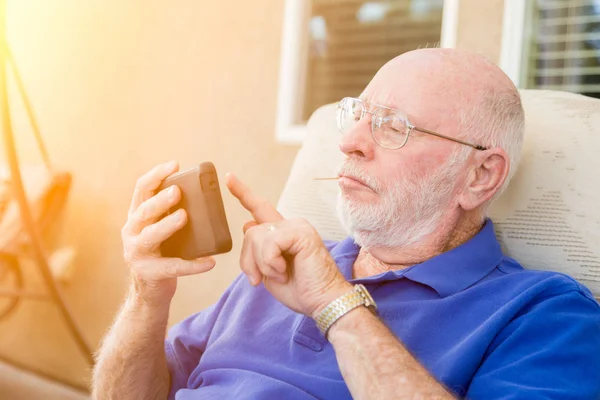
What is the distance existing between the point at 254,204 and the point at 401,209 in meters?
0.32

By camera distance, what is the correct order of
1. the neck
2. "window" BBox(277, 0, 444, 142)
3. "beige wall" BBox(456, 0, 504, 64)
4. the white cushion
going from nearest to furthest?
the white cushion
the neck
"beige wall" BBox(456, 0, 504, 64)
"window" BBox(277, 0, 444, 142)

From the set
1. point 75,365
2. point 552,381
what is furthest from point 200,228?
point 75,365

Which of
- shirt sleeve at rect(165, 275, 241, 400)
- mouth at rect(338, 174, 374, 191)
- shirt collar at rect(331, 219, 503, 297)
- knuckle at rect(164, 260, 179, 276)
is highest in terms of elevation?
mouth at rect(338, 174, 374, 191)

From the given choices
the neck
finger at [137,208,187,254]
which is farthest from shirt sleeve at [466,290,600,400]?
finger at [137,208,187,254]

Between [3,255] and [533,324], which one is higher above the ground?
[533,324]

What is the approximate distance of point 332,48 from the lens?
2291 mm

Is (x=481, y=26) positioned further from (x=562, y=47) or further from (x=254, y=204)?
(x=254, y=204)

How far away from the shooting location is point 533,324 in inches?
37.7

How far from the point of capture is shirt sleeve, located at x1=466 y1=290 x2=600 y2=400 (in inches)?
35.0

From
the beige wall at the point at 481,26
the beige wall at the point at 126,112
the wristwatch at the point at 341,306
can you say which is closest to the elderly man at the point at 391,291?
the wristwatch at the point at 341,306

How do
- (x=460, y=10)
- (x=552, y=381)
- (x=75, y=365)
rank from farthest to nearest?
(x=75, y=365), (x=460, y=10), (x=552, y=381)

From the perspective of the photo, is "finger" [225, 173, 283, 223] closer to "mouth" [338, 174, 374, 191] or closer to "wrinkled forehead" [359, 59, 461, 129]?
"mouth" [338, 174, 374, 191]

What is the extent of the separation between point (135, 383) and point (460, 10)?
1.26m

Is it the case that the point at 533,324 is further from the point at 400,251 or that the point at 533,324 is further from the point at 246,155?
the point at 246,155
